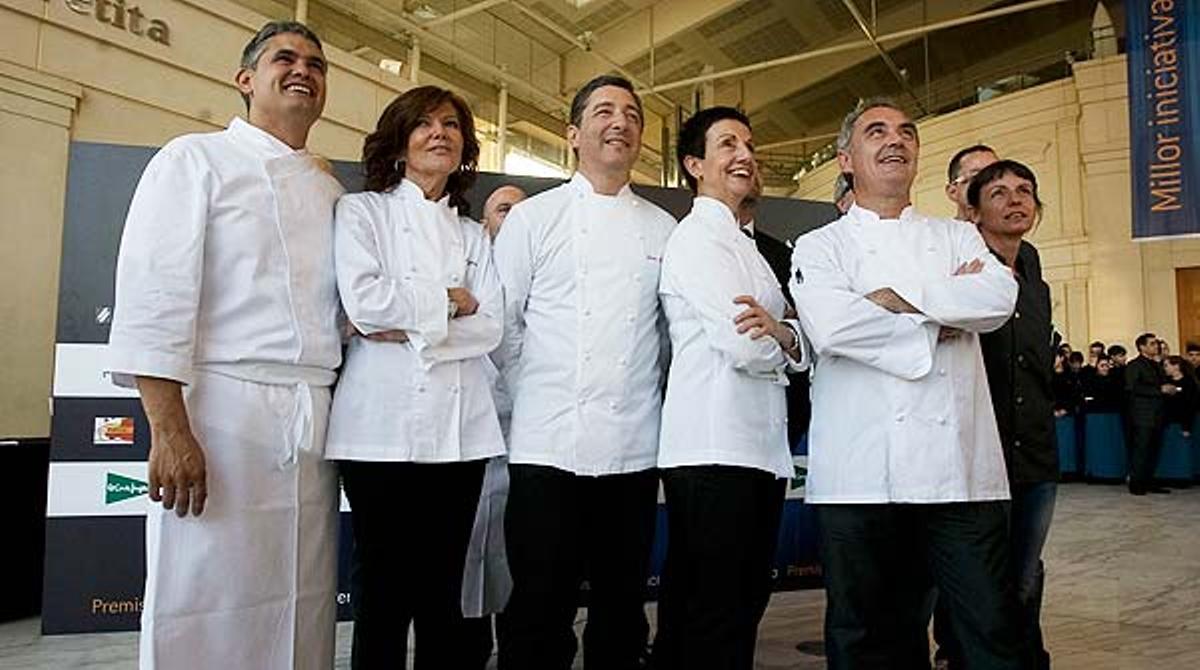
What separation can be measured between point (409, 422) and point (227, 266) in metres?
0.45

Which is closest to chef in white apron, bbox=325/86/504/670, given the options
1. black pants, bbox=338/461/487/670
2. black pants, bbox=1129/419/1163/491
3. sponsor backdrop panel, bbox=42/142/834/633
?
black pants, bbox=338/461/487/670

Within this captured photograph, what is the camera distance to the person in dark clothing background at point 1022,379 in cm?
227

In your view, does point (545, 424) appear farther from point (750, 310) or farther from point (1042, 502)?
point (1042, 502)

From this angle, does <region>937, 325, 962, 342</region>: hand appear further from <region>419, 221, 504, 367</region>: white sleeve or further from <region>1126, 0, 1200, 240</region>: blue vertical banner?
<region>1126, 0, 1200, 240</region>: blue vertical banner

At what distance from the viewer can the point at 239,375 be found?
1.60 meters

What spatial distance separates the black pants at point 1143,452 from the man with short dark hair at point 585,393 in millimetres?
7608

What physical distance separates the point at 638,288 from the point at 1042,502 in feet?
4.24

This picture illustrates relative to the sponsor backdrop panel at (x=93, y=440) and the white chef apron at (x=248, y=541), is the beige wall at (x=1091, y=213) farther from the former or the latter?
the white chef apron at (x=248, y=541)

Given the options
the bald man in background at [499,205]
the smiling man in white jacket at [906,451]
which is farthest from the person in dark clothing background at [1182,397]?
the smiling man in white jacket at [906,451]

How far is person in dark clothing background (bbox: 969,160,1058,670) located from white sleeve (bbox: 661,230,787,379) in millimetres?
753

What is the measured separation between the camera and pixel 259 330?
1.62 metres

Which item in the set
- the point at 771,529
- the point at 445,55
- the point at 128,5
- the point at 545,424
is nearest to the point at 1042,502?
the point at 771,529

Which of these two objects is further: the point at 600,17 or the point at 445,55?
the point at 600,17

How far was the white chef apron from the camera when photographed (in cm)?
151
